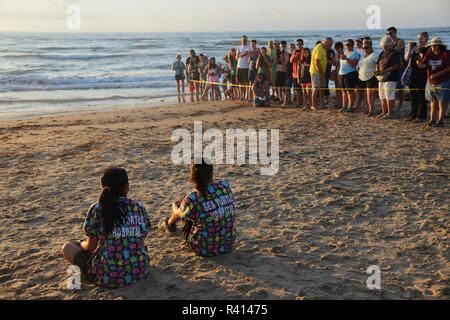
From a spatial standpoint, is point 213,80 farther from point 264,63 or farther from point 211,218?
point 211,218

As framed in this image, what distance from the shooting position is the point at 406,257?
3.45 metres

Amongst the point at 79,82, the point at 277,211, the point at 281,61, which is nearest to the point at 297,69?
the point at 281,61

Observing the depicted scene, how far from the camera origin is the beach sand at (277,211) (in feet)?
10.3

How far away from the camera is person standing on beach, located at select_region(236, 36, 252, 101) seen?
11.2m

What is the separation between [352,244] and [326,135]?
13.4 feet

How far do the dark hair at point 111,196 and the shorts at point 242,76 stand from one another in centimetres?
916

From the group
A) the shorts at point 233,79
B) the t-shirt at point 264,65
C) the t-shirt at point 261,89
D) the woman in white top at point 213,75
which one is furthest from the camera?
the woman in white top at point 213,75

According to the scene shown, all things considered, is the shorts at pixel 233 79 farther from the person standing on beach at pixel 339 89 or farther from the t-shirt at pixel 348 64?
the t-shirt at pixel 348 64

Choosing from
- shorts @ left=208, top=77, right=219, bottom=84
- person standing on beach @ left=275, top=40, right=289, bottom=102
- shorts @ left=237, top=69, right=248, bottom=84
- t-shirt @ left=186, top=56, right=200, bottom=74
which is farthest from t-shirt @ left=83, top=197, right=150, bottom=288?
t-shirt @ left=186, top=56, right=200, bottom=74

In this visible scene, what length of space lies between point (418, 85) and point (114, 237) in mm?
7177

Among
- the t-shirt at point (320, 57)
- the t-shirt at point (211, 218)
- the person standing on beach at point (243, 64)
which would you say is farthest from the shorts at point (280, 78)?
the t-shirt at point (211, 218)

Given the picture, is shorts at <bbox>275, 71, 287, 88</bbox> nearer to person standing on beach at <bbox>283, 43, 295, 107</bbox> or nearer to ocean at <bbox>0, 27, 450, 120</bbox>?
person standing on beach at <bbox>283, 43, 295, 107</bbox>
